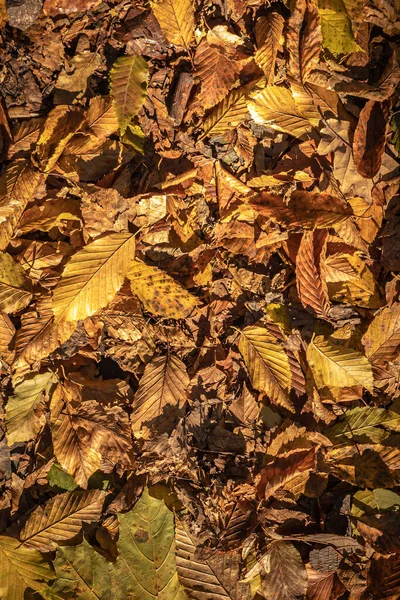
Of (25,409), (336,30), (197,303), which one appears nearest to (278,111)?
(336,30)

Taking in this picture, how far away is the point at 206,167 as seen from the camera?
2.35 m

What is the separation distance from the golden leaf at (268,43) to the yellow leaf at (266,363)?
109 cm

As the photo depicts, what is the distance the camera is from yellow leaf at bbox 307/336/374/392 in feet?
7.58

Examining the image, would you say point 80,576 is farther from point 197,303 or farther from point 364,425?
point 364,425

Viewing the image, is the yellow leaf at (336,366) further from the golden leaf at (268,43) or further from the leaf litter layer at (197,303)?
the golden leaf at (268,43)

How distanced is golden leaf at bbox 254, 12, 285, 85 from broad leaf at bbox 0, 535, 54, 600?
6.97 ft

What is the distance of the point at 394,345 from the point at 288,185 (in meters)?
0.83

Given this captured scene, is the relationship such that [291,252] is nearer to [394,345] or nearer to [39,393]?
[394,345]

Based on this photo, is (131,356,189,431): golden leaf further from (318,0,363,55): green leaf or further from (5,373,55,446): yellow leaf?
(318,0,363,55): green leaf

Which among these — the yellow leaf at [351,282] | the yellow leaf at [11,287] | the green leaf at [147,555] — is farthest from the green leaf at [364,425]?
the yellow leaf at [11,287]

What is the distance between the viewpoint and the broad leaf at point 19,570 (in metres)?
2.04

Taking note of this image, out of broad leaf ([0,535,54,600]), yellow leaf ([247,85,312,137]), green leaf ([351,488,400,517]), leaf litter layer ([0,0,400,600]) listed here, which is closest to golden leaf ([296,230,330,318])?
leaf litter layer ([0,0,400,600])

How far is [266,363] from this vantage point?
2273mm

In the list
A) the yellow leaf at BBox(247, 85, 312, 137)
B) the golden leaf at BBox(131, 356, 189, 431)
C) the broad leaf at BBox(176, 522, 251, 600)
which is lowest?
the broad leaf at BBox(176, 522, 251, 600)
